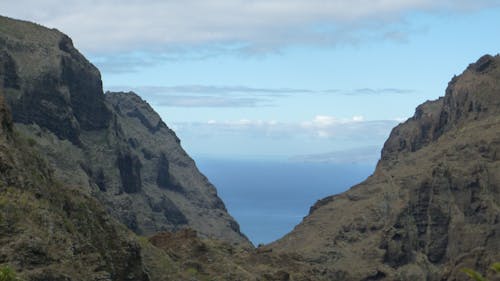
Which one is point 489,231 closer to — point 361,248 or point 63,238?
point 361,248

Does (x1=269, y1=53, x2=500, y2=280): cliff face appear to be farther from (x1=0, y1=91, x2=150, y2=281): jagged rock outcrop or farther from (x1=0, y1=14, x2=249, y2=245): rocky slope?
(x1=0, y1=91, x2=150, y2=281): jagged rock outcrop

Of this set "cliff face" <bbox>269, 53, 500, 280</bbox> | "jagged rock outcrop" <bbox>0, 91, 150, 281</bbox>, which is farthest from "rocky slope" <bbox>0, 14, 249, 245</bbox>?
"jagged rock outcrop" <bbox>0, 91, 150, 281</bbox>

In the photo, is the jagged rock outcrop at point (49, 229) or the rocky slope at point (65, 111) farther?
the rocky slope at point (65, 111)

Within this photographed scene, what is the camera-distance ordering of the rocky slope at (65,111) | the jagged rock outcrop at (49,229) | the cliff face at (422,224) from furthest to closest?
1. the cliff face at (422,224)
2. the rocky slope at (65,111)
3. the jagged rock outcrop at (49,229)

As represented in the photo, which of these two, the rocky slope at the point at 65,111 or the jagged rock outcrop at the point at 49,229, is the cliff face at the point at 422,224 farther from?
the jagged rock outcrop at the point at 49,229

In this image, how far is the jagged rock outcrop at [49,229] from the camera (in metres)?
43.3

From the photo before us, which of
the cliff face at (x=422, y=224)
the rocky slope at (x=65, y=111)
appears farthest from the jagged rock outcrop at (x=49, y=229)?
the cliff face at (x=422, y=224)

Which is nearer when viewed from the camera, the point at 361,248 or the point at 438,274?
the point at 438,274

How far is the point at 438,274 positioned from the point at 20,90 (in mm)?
81801

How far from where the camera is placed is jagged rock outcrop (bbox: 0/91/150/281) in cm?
4328

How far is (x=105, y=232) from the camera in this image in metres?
57.3

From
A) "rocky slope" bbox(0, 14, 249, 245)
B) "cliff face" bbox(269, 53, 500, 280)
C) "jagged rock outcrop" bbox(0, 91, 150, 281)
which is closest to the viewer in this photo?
"jagged rock outcrop" bbox(0, 91, 150, 281)

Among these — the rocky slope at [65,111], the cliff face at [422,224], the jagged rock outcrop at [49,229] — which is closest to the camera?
the jagged rock outcrop at [49,229]

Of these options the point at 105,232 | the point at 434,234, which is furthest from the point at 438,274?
the point at 105,232
